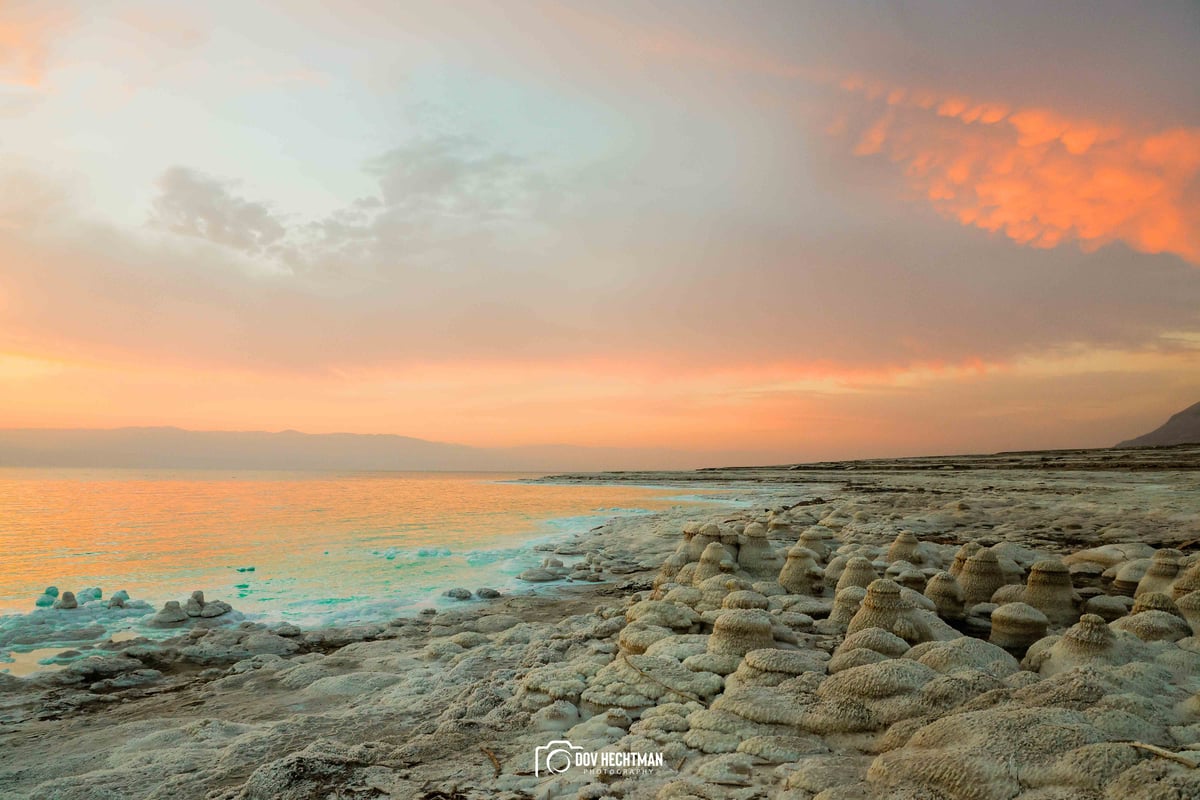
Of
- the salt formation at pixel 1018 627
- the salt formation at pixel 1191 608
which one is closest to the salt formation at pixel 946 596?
the salt formation at pixel 1018 627

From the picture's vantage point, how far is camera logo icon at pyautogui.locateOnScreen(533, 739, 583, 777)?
425cm

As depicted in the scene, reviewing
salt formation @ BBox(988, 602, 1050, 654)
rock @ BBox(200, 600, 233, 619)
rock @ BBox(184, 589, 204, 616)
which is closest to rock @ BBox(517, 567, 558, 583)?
rock @ BBox(200, 600, 233, 619)

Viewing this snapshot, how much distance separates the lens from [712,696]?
4922 millimetres

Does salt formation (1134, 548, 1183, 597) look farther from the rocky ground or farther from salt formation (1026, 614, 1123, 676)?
salt formation (1026, 614, 1123, 676)

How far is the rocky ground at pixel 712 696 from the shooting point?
345 centimetres

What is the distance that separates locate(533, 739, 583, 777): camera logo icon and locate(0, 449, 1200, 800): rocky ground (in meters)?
0.07

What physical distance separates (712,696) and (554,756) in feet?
4.51

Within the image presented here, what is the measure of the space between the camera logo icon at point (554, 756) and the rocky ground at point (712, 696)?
68 millimetres

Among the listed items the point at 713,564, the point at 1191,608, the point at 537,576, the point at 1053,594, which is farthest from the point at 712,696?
the point at 537,576

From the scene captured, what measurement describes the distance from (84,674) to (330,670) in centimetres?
367

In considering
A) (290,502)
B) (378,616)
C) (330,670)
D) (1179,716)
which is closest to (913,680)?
(1179,716)

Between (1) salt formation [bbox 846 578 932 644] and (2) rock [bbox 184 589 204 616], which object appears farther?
(2) rock [bbox 184 589 204 616]

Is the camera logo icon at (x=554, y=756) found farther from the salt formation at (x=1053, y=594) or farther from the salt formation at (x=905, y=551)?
the salt formation at (x=905, y=551)

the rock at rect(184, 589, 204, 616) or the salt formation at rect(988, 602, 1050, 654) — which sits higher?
the salt formation at rect(988, 602, 1050, 654)
